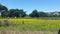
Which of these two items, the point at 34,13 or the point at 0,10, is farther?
the point at 0,10

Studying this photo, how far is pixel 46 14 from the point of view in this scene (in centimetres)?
5231

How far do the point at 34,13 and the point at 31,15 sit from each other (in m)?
2.31

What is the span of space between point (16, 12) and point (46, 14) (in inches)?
379

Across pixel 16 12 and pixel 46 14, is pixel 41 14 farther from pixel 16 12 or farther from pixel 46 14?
pixel 16 12

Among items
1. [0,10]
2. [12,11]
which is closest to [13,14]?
[12,11]

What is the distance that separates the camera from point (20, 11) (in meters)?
55.4

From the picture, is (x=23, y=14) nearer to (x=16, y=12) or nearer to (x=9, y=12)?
(x=16, y=12)

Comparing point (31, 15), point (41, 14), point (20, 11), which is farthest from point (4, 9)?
point (41, 14)

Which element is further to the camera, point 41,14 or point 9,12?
point 9,12

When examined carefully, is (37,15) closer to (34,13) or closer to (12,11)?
(34,13)

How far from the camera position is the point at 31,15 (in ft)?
175

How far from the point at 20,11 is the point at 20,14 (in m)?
0.96

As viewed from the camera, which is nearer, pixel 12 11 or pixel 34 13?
pixel 34 13

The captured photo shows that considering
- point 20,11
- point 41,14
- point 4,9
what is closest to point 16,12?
point 20,11
